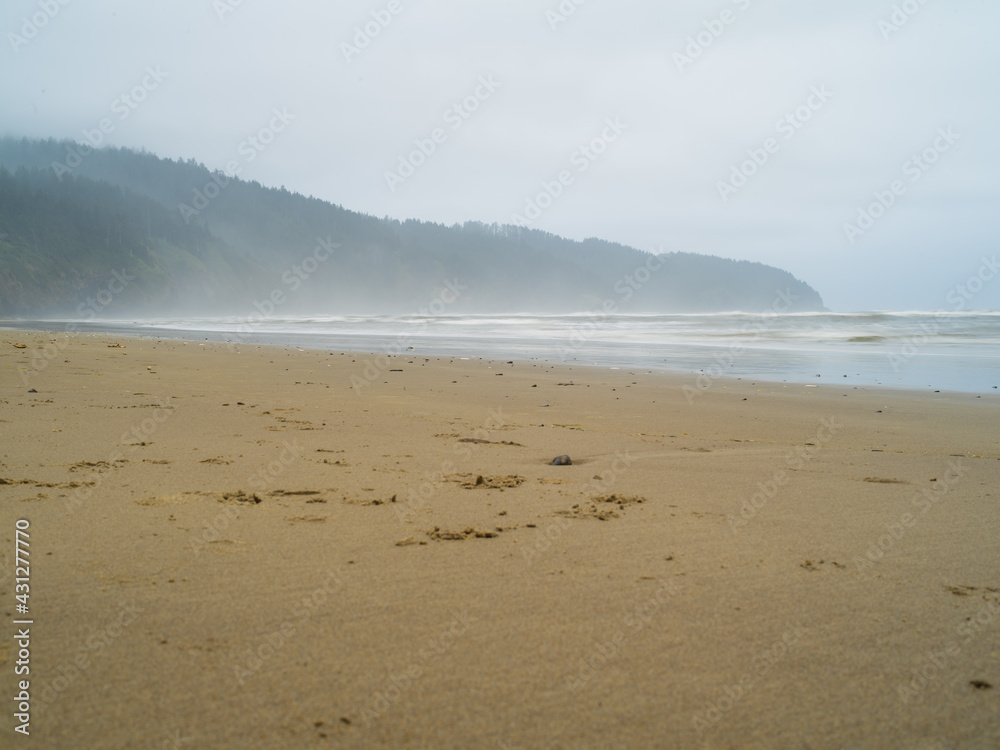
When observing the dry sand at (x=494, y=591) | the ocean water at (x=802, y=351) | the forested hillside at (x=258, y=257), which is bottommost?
the dry sand at (x=494, y=591)

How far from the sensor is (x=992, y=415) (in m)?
6.66

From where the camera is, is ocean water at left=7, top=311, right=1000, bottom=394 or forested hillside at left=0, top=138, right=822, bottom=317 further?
forested hillside at left=0, top=138, right=822, bottom=317

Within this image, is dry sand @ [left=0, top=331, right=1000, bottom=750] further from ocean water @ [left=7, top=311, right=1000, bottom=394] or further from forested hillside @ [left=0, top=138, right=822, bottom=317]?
forested hillside @ [left=0, top=138, right=822, bottom=317]

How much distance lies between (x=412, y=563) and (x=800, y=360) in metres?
13.6

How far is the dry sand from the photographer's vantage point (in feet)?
5.03

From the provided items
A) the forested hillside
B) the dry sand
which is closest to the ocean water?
the dry sand

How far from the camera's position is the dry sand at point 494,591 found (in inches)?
60.3

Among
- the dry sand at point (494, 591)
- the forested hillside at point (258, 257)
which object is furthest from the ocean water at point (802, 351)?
the forested hillside at point (258, 257)

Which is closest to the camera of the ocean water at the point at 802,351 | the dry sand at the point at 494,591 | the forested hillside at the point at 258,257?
the dry sand at the point at 494,591

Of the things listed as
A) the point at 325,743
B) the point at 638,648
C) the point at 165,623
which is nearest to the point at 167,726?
the point at 325,743

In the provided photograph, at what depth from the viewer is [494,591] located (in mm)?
2201

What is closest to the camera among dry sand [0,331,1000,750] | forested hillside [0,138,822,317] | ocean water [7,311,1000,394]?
dry sand [0,331,1000,750]

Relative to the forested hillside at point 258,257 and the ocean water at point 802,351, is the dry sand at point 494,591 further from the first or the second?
the forested hillside at point 258,257

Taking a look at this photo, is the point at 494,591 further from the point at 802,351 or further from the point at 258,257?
the point at 258,257
